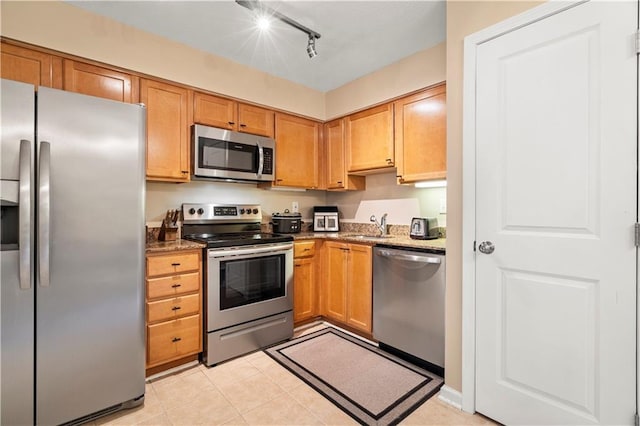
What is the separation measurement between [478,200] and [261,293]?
72.6 inches

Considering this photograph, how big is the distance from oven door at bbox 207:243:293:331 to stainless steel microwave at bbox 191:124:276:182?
74cm

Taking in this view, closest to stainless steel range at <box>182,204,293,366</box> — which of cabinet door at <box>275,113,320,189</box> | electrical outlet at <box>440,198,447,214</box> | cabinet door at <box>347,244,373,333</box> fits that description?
cabinet door at <box>347,244,373,333</box>

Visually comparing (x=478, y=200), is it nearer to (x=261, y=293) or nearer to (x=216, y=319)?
(x=261, y=293)

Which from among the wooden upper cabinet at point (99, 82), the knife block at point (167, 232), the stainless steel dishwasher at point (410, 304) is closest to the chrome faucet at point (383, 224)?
the stainless steel dishwasher at point (410, 304)

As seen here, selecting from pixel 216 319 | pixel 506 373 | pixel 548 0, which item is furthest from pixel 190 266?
pixel 548 0

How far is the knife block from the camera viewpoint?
2.60m

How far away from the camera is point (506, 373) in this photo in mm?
1643

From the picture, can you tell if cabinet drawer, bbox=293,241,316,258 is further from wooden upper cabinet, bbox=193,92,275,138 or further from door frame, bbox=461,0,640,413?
door frame, bbox=461,0,640,413

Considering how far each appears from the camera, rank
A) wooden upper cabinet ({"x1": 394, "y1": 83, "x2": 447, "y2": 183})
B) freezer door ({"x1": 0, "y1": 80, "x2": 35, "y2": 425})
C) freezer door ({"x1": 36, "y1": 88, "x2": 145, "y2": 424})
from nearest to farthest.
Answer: freezer door ({"x1": 0, "y1": 80, "x2": 35, "y2": 425}), freezer door ({"x1": 36, "y1": 88, "x2": 145, "y2": 424}), wooden upper cabinet ({"x1": 394, "y1": 83, "x2": 447, "y2": 183})

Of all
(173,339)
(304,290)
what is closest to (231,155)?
(304,290)

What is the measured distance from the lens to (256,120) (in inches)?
119

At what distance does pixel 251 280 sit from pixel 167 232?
0.85m

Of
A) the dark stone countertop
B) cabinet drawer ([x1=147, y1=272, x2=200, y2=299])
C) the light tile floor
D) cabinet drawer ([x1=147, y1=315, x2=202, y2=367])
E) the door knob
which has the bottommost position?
the light tile floor

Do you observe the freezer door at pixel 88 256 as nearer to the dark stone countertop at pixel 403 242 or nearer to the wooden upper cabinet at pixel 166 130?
the wooden upper cabinet at pixel 166 130
